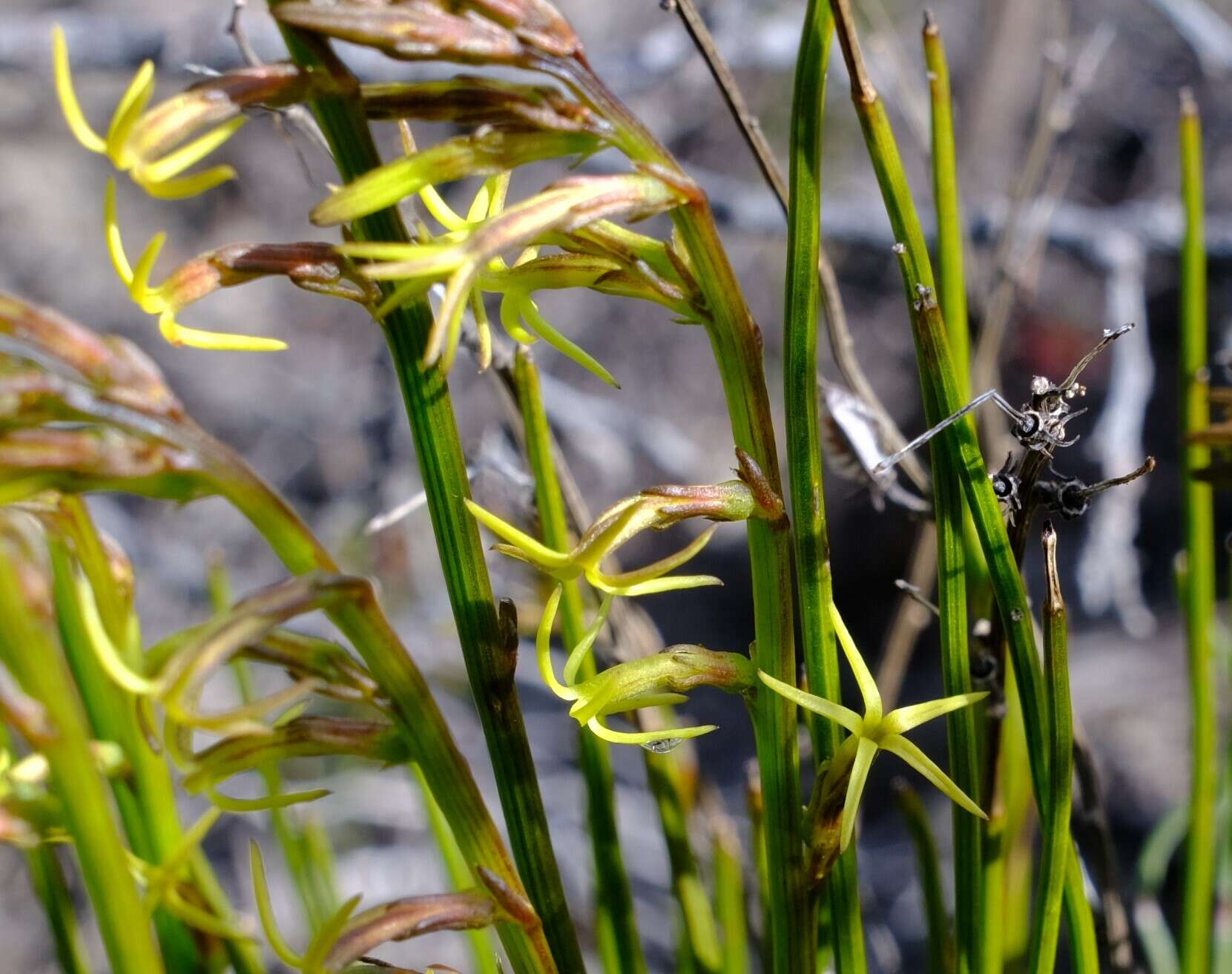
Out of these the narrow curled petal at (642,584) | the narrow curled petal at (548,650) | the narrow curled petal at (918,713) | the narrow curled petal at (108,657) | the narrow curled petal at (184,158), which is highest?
the narrow curled petal at (184,158)

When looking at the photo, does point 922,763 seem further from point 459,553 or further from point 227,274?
point 227,274

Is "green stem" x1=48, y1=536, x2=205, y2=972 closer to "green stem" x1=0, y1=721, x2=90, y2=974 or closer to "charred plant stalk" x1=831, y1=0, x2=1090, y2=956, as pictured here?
"green stem" x1=0, y1=721, x2=90, y2=974

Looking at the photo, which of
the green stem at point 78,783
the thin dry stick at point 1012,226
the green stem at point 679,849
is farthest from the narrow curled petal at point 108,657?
the thin dry stick at point 1012,226

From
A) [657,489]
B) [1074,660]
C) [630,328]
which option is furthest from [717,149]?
[657,489]

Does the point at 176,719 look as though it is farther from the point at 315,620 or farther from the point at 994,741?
the point at 315,620

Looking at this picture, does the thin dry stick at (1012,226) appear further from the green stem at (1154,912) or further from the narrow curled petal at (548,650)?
the narrow curled petal at (548,650)
